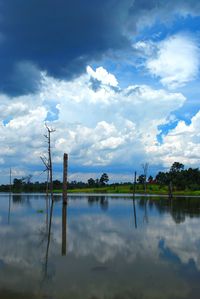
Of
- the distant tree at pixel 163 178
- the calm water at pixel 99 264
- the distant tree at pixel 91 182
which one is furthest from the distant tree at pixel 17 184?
the calm water at pixel 99 264

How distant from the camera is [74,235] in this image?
1730 cm

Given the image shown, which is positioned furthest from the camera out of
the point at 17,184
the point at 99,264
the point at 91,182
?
the point at 91,182

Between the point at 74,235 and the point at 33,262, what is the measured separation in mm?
5998

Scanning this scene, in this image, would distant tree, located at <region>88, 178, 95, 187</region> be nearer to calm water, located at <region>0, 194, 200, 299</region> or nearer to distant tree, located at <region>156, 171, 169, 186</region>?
distant tree, located at <region>156, 171, 169, 186</region>

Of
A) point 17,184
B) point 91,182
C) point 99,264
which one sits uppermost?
point 91,182

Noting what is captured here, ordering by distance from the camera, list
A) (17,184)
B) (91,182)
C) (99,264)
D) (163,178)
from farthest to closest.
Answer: (91,182), (17,184), (163,178), (99,264)

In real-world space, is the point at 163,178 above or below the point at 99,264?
above

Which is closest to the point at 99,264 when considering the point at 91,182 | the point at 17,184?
the point at 17,184

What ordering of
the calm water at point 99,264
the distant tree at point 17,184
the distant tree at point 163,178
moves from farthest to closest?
the distant tree at point 17,184
the distant tree at point 163,178
the calm water at point 99,264

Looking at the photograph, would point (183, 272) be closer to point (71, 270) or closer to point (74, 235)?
point (71, 270)

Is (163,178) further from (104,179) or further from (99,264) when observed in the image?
(99,264)

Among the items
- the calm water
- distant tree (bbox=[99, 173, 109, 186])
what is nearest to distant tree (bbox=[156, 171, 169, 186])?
distant tree (bbox=[99, 173, 109, 186])

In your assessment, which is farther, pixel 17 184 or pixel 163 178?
pixel 17 184

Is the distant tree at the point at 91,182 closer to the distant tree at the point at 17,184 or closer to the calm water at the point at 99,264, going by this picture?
the distant tree at the point at 17,184
